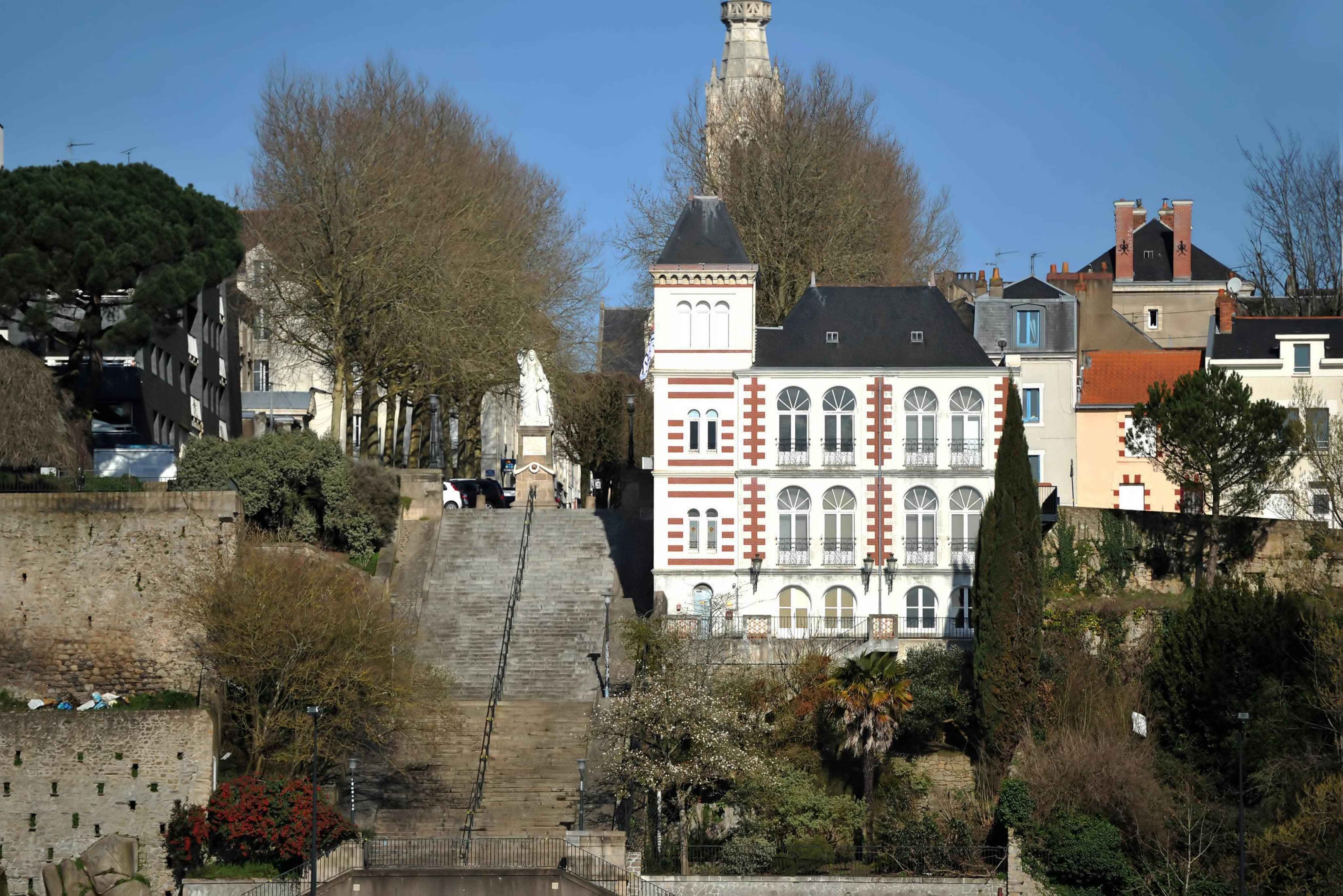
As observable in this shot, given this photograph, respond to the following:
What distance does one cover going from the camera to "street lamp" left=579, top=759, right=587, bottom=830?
1841 inches

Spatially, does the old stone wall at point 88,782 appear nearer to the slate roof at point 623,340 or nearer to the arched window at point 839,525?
the arched window at point 839,525

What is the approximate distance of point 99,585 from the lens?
5097cm

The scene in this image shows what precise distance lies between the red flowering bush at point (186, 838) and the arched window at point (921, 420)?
20601mm

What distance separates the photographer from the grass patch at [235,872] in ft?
149

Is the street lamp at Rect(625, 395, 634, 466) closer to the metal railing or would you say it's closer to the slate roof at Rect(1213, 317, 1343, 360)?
the metal railing

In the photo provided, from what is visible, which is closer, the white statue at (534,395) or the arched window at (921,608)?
the arched window at (921,608)

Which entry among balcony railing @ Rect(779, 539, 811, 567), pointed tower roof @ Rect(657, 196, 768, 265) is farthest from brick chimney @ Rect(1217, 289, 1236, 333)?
balcony railing @ Rect(779, 539, 811, 567)

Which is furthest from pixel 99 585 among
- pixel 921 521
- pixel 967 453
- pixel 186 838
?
pixel 967 453

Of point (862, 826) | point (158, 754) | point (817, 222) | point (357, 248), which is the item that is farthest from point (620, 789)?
point (817, 222)

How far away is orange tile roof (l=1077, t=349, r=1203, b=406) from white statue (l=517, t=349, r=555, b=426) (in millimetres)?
18394

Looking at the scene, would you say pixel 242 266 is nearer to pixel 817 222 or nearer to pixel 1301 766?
pixel 817 222

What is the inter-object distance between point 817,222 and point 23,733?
3466cm

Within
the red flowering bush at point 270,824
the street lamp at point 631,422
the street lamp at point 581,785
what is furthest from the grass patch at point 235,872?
the street lamp at point 631,422

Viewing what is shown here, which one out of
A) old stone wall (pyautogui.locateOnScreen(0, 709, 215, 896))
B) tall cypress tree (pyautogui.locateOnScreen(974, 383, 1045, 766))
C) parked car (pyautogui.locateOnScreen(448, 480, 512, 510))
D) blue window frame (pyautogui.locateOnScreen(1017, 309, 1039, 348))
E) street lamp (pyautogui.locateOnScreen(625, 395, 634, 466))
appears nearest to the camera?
old stone wall (pyautogui.locateOnScreen(0, 709, 215, 896))
